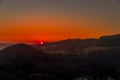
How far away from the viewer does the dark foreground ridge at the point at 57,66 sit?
6575cm

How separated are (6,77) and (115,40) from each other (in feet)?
148

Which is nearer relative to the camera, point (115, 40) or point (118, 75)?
point (118, 75)

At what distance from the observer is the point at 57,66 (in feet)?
224

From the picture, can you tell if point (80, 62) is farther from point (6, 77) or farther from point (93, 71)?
point (6, 77)

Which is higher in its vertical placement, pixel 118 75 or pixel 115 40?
pixel 115 40

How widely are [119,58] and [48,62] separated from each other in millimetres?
12134

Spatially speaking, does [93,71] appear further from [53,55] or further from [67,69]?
[53,55]

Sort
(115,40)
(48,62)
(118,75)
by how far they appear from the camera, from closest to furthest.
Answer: (118,75)
(48,62)
(115,40)

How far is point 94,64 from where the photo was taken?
6912 cm

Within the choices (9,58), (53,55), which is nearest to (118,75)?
(53,55)

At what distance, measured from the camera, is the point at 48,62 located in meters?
70.8

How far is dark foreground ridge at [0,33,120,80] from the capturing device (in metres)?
65.8

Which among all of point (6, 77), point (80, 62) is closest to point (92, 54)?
point (80, 62)

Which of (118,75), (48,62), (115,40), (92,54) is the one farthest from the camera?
(115,40)
